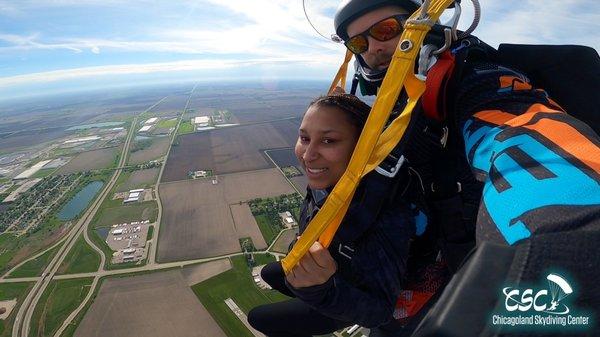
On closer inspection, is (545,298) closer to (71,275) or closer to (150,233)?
(71,275)

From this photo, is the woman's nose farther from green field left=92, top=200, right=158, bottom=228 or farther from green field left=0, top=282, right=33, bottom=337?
green field left=92, top=200, right=158, bottom=228

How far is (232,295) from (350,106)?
2060 cm

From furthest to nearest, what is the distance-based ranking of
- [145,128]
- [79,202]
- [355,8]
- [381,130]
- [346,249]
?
[145,128], [79,202], [355,8], [346,249], [381,130]

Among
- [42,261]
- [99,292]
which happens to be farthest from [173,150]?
[99,292]

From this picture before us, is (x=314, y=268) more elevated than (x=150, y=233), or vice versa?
(x=314, y=268)

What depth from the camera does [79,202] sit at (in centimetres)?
3694

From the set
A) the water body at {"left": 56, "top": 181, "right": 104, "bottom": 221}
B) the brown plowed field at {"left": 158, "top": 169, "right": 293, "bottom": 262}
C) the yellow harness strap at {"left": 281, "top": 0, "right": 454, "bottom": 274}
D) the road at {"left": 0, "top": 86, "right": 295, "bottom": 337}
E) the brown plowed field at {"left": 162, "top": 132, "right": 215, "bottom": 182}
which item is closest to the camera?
the yellow harness strap at {"left": 281, "top": 0, "right": 454, "bottom": 274}

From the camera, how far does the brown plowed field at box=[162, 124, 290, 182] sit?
4453cm

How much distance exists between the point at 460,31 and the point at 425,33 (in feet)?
1.46

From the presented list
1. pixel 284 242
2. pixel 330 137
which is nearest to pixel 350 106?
pixel 330 137

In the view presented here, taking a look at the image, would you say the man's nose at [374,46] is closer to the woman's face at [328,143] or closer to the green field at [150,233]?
the woman's face at [328,143]

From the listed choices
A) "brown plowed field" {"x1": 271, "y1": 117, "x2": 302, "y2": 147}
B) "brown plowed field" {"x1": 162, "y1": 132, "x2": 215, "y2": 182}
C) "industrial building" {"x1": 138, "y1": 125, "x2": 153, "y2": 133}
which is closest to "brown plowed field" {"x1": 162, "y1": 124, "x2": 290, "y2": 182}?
"brown plowed field" {"x1": 162, "y1": 132, "x2": 215, "y2": 182}

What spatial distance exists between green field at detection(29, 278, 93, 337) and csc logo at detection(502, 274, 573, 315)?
25076mm

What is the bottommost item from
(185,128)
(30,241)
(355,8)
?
(30,241)
